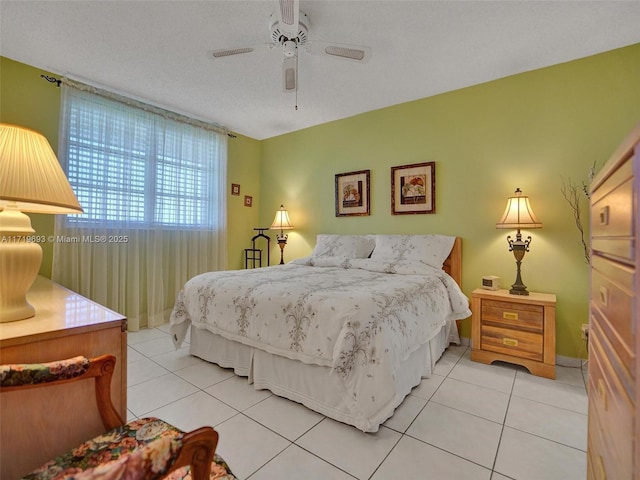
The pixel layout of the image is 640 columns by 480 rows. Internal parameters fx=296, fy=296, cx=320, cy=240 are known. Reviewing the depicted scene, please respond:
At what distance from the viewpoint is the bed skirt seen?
64.0 inches

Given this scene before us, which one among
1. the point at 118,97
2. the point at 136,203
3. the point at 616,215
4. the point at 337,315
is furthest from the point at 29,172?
the point at 118,97

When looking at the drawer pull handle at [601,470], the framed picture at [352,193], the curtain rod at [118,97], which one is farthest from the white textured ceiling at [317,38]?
the drawer pull handle at [601,470]

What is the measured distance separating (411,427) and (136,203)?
11.0 ft

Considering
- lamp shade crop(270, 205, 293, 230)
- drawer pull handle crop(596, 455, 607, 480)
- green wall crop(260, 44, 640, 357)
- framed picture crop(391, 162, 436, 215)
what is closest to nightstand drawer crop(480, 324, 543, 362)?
green wall crop(260, 44, 640, 357)

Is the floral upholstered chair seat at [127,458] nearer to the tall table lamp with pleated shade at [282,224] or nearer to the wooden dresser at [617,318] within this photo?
the wooden dresser at [617,318]

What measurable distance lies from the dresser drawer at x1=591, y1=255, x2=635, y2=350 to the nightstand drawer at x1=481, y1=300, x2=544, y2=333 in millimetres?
1525

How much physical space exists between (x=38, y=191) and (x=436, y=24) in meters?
2.45

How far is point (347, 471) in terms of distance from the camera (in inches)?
51.9

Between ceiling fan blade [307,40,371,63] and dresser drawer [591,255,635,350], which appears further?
ceiling fan blade [307,40,371,63]

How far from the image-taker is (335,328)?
1602mm

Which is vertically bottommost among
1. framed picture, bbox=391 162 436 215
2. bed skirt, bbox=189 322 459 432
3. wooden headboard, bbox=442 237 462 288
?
bed skirt, bbox=189 322 459 432

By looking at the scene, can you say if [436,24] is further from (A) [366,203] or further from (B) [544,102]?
(A) [366,203]

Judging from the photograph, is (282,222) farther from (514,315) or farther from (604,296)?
(604,296)

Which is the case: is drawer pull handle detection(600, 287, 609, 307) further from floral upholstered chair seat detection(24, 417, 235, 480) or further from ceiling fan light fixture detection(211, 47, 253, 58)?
ceiling fan light fixture detection(211, 47, 253, 58)
